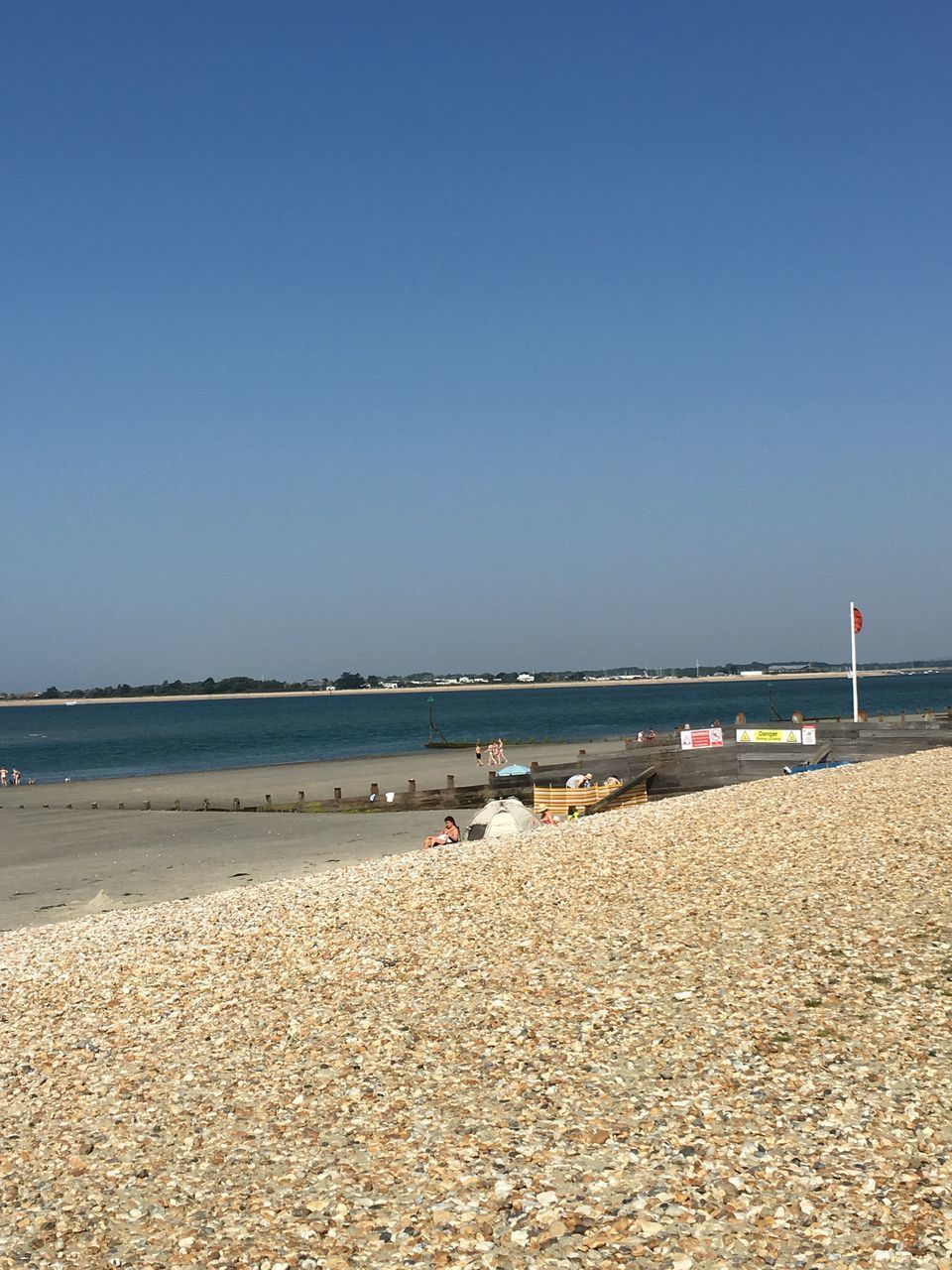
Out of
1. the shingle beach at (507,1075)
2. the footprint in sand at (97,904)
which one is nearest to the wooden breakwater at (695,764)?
the footprint in sand at (97,904)

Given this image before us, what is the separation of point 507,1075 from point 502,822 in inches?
530

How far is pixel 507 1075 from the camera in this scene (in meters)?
8.38

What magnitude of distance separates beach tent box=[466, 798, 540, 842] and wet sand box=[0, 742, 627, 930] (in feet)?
9.74

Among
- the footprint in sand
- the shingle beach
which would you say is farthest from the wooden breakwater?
the shingle beach

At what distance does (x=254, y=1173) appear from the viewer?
7.13 m

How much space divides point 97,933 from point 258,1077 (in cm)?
678

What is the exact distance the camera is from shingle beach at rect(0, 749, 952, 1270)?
6211 mm

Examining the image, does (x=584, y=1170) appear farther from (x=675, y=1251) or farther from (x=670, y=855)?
(x=670, y=855)

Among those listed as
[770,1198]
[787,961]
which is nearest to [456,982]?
[787,961]

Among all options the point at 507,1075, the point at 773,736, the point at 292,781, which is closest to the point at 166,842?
the point at 773,736

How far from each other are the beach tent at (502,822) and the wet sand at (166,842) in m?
2.97

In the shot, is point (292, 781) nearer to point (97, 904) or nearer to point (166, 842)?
point (166, 842)

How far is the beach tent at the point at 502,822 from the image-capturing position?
21672 millimetres

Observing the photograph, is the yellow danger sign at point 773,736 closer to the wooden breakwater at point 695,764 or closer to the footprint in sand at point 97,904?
the wooden breakwater at point 695,764
